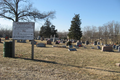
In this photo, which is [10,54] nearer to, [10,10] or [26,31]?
[26,31]

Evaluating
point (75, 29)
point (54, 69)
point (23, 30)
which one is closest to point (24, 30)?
point (23, 30)

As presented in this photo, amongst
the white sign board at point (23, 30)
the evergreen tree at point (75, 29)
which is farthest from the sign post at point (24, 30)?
the evergreen tree at point (75, 29)

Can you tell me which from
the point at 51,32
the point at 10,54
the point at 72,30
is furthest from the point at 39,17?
the point at 51,32

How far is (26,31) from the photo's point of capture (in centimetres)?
680

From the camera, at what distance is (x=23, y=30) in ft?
22.5

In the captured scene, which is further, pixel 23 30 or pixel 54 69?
pixel 23 30

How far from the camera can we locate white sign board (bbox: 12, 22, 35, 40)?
6719mm

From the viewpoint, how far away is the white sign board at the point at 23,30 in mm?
6719

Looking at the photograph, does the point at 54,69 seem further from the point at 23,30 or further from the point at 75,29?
the point at 75,29

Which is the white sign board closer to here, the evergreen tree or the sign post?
the sign post

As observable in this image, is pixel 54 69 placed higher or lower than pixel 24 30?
lower

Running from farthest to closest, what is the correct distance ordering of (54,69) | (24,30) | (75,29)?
(75,29)
(24,30)
(54,69)

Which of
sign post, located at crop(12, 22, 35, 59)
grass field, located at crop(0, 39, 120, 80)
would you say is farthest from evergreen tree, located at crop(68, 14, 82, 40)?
sign post, located at crop(12, 22, 35, 59)

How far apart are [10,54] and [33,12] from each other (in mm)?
6165
